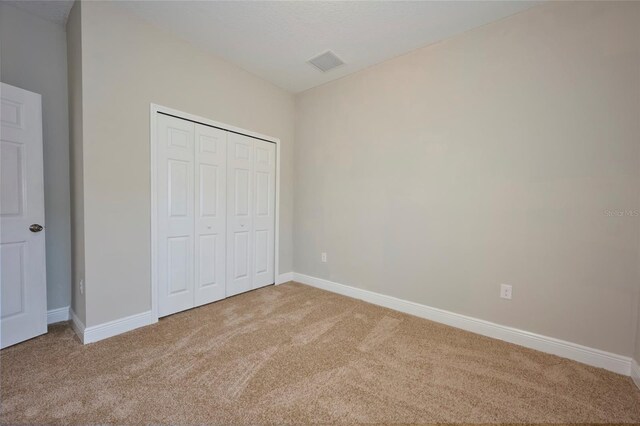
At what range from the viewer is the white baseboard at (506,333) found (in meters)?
1.83

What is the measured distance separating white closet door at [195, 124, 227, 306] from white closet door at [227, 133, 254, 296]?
0.08 meters

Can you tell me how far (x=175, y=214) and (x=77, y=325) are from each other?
1200 millimetres

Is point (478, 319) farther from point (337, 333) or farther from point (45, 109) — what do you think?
point (45, 109)

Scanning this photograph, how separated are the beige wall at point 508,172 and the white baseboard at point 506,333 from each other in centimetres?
6

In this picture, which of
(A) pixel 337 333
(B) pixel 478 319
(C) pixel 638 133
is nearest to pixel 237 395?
(A) pixel 337 333

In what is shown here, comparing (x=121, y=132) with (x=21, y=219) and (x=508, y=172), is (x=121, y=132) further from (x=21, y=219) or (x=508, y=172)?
(x=508, y=172)

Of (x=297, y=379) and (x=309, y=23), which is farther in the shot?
(x=309, y=23)

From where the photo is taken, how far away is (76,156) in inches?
86.0

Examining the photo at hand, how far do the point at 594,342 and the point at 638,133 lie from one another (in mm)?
1487

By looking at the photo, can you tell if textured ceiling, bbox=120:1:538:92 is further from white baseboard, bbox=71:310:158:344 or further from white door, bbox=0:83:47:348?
white baseboard, bbox=71:310:158:344

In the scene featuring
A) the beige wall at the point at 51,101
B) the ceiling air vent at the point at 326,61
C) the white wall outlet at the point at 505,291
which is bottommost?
the white wall outlet at the point at 505,291

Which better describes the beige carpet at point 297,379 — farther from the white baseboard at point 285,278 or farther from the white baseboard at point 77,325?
the white baseboard at point 285,278

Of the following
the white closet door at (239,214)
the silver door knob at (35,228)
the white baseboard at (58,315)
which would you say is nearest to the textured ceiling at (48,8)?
the white closet door at (239,214)

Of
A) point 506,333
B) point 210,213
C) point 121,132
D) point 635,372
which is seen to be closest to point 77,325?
point 210,213
